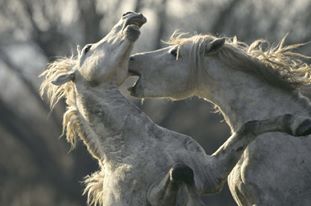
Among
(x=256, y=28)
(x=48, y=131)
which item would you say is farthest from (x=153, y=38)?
(x=48, y=131)

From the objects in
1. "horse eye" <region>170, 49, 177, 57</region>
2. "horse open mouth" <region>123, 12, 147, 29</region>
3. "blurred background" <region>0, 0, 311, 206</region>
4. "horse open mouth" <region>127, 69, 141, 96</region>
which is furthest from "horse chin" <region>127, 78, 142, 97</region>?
"blurred background" <region>0, 0, 311, 206</region>

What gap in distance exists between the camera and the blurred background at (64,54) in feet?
93.1

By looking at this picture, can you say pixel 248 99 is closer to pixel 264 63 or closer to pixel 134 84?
pixel 264 63

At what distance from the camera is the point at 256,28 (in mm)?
28953

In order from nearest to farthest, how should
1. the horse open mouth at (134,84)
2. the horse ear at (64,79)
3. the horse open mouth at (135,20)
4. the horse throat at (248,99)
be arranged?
the horse open mouth at (135,20) < the horse ear at (64,79) < the horse throat at (248,99) < the horse open mouth at (134,84)

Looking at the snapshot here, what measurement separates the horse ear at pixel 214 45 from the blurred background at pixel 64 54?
1897 centimetres

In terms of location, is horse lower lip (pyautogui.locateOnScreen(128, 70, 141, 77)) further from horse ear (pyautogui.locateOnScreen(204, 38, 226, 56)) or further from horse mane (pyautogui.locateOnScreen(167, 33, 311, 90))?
horse ear (pyautogui.locateOnScreen(204, 38, 226, 56))

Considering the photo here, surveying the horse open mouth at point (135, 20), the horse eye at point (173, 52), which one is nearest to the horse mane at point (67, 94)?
the horse open mouth at point (135, 20)

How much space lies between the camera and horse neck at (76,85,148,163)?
7848mm

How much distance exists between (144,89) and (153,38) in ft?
65.7

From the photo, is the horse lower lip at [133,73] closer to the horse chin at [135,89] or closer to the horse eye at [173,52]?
the horse chin at [135,89]

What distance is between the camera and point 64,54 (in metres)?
28.0

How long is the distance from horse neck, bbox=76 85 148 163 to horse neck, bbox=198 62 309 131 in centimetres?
75

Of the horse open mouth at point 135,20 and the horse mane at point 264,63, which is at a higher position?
the horse open mouth at point 135,20
